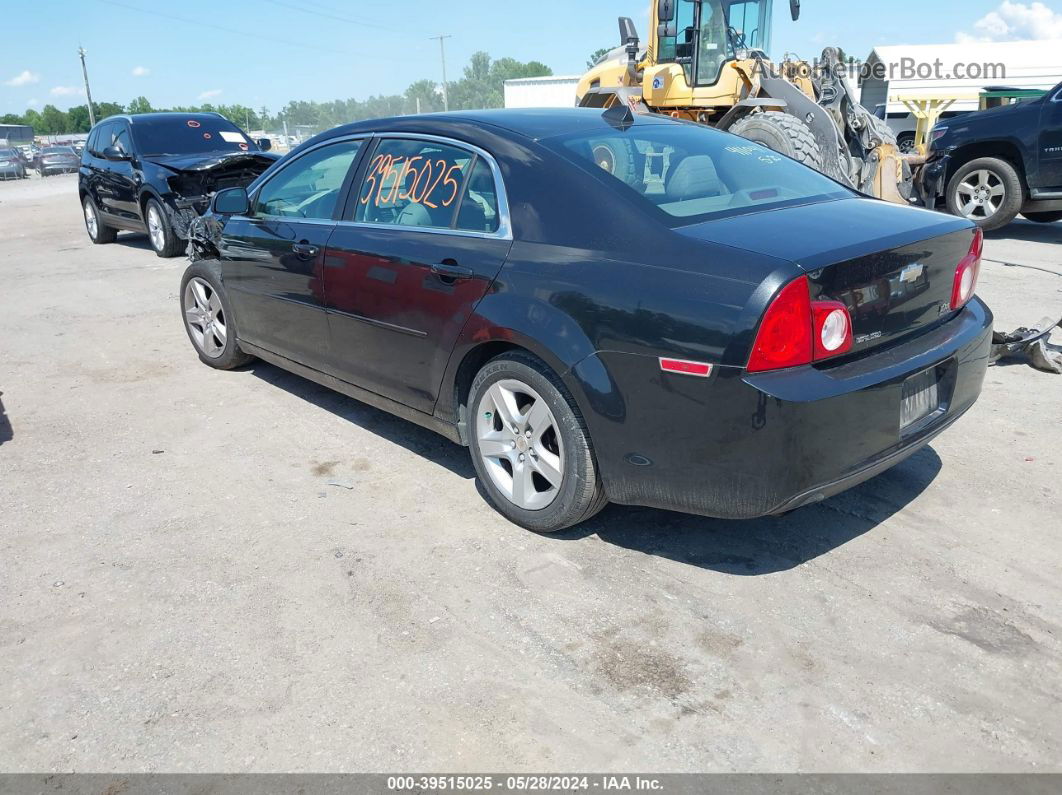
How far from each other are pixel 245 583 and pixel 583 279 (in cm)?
177

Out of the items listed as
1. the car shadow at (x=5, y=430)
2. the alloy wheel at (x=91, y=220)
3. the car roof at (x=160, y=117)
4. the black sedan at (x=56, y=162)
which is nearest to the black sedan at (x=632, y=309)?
the car shadow at (x=5, y=430)

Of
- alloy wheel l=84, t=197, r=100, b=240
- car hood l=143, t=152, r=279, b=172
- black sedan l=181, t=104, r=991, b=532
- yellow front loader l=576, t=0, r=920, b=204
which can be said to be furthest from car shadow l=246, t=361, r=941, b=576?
alloy wheel l=84, t=197, r=100, b=240

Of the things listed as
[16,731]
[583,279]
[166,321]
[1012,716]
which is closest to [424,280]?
[583,279]

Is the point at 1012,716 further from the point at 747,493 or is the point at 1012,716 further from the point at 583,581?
the point at 583,581

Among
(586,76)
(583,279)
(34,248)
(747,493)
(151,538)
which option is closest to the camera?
(747,493)

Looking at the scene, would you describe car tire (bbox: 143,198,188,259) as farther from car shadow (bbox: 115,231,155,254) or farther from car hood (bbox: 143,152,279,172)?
car shadow (bbox: 115,231,155,254)

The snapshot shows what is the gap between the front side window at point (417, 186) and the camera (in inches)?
153

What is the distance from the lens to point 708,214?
132 inches

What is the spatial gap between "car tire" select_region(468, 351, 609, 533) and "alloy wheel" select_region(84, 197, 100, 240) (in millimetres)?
11517

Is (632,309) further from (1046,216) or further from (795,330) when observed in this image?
(1046,216)

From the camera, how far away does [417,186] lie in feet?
13.4

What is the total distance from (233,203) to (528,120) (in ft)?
6.93

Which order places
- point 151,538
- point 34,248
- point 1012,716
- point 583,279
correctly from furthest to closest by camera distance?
point 34,248 < point 151,538 < point 583,279 < point 1012,716

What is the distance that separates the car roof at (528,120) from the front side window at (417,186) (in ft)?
0.46
